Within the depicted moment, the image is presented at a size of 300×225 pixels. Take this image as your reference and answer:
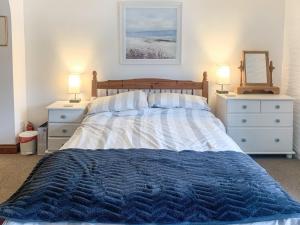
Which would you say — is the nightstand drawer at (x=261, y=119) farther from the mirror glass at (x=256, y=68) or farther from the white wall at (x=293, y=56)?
the mirror glass at (x=256, y=68)

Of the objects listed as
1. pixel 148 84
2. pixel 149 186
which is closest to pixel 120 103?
pixel 148 84

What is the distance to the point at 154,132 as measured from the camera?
137 inches

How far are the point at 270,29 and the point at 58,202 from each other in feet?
12.7

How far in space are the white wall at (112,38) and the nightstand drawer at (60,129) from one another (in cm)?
59

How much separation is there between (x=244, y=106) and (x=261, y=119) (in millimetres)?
258

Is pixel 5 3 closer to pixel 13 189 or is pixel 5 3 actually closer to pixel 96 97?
pixel 96 97

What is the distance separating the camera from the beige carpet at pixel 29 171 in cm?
355

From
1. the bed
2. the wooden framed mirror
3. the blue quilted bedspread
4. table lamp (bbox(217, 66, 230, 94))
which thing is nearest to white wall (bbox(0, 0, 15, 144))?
the bed

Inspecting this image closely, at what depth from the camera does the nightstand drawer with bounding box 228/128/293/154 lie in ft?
14.7

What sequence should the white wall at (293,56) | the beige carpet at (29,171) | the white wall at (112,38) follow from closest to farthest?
the beige carpet at (29,171) < the white wall at (293,56) < the white wall at (112,38)

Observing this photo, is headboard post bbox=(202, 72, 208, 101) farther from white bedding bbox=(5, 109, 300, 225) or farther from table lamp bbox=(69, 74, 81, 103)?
table lamp bbox=(69, 74, 81, 103)

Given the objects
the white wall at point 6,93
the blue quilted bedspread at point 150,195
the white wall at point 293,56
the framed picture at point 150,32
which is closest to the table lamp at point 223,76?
the framed picture at point 150,32

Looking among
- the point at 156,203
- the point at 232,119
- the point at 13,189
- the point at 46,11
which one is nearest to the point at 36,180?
the point at 156,203

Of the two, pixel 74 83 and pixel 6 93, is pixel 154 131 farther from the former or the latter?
pixel 6 93
